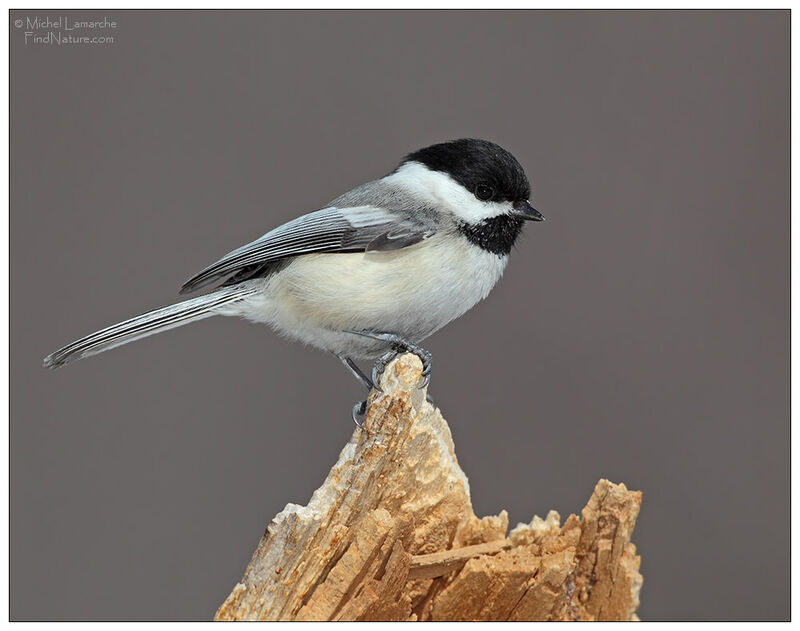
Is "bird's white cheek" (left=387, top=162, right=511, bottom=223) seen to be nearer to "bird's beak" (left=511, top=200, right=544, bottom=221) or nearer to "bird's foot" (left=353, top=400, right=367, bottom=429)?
"bird's beak" (left=511, top=200, right=544, bottom=221)

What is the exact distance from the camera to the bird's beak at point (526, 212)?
6.11ft

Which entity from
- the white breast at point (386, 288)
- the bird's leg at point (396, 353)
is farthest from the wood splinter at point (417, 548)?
the white breast at point (386, 288)

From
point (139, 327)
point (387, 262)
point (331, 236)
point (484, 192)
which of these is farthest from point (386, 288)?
point (139, 327)


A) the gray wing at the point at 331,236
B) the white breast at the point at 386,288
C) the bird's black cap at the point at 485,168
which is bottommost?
the white breast at the point at 386,288

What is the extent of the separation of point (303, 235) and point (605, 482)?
34.2 inches

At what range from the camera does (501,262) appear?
194cm

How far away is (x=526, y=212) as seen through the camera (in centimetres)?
187

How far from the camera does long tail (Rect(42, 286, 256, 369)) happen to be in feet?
6.08

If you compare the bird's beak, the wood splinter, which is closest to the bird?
the bird's beak

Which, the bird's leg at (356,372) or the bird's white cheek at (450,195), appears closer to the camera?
the bird's white cheek at (450,195)

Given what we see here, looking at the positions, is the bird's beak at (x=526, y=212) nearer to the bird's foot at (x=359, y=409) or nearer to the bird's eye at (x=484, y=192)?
the bird's eye at (x=484, y=192)

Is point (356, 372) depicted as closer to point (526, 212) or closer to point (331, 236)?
point (331, 236)

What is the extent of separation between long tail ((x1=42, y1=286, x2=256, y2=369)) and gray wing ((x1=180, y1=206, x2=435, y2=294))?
0.08 meters

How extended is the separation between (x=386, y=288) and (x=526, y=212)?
36 cm
